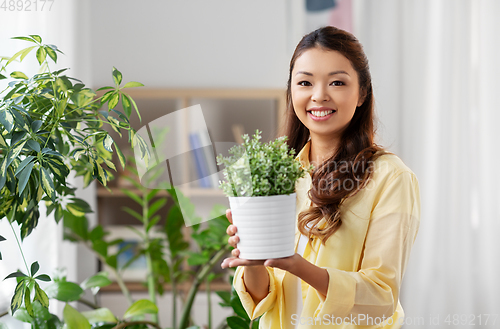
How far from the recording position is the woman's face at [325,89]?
0.76 meters

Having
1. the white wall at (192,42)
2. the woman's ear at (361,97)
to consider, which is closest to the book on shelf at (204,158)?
the woman's ear at (361,97)

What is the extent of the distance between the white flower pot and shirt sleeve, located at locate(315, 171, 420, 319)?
0.12 m

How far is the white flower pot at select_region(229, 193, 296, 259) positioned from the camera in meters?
0.64

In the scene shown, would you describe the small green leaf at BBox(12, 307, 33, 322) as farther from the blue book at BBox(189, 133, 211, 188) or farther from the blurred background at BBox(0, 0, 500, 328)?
the blue book at BBox(189, 133, 211, 188)

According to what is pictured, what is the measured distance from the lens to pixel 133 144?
789mm

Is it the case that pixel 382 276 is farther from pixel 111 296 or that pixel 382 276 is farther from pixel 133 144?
pixel 111 296

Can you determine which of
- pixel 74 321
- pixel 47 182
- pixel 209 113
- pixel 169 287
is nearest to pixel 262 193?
pixel 47 182

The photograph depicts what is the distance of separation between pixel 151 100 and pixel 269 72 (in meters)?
0.70

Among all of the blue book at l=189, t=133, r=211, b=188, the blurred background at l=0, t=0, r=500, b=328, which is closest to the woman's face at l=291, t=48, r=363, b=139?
the blue book at l=189, t=133, r=211, b=188

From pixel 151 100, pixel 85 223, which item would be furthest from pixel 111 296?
pixel 151 100

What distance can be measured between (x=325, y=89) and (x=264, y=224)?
28cm

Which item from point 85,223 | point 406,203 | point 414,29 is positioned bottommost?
point 85,223

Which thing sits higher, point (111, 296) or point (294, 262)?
point (294, 262)

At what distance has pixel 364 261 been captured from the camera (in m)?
0.74
